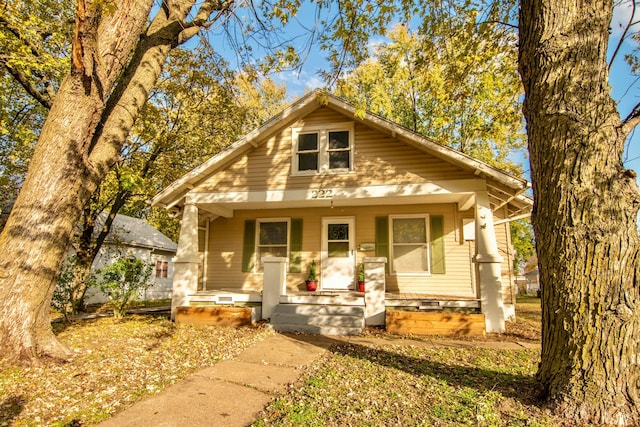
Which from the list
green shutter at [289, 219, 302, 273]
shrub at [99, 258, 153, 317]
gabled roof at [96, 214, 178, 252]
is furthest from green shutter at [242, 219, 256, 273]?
gabled roof at [96, 214, 178, 252]

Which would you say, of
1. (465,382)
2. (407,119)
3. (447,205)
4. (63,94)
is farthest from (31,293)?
(407,119)

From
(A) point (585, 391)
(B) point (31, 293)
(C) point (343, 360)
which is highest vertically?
(B) point (31, 293)

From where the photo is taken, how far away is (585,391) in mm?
2658

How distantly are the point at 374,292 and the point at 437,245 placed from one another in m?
2.68

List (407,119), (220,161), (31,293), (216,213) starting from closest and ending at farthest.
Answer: (31,293)
(220,161)
(216,213)
(407,119)

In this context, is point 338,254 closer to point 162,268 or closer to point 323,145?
point 323,145

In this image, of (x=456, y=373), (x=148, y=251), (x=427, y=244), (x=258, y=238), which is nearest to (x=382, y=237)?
(x=427, y=244)

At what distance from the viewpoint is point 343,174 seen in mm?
8461

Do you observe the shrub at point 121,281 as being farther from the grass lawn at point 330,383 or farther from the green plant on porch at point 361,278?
the green plant on porch at point 361,278

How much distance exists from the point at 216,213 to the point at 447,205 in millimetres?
6572

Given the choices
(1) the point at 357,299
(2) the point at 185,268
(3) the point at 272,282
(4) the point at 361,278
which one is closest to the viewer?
(1) the point at 357,299

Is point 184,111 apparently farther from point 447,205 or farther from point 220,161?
point 447,205

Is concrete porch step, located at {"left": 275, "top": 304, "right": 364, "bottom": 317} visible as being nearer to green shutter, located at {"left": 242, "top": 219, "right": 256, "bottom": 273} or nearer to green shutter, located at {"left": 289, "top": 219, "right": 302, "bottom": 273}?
green shutter, located at {"left": 289, "top": 219, "right": 302, "bottom": 273}

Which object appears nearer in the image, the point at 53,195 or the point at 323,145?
the point at 53,195
